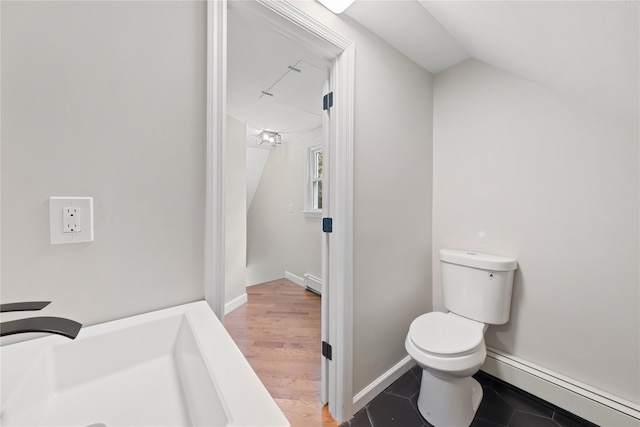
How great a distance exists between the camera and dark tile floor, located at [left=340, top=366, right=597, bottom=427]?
129cm

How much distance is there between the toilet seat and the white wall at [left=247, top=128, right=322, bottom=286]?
1835mm

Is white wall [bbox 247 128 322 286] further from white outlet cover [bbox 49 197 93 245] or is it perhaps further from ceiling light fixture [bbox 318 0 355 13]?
white outlet cover [bbox 49 197 93 245]

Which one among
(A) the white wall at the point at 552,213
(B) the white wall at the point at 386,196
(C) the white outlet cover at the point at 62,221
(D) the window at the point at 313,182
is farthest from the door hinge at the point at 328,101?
(D) the window at the point at 313,182

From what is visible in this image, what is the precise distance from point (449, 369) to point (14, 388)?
1450 mm

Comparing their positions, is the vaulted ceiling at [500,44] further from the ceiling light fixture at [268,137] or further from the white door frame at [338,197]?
the ceiling light fixture at [268,137]

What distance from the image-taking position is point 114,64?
0.73 metres

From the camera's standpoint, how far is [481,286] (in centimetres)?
148

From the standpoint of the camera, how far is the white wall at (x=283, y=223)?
3344 millimetres

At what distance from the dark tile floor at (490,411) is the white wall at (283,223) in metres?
1.80

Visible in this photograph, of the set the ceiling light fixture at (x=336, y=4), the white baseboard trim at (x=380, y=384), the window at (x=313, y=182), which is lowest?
the white baseboard trim at (x=380, y=384)

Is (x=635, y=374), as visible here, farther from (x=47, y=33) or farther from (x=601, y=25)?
(x=47, y=33)

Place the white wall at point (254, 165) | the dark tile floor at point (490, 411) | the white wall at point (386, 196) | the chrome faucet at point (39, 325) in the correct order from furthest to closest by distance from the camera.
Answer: the white wall at point (254, 165) < the white wall at point (386, 196) < the dark tile floor at point (490, 411) < the chrome faucet at point (39, 325)

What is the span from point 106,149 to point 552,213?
2106 millimetres

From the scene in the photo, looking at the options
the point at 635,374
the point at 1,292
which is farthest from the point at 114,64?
the point at 635,374
